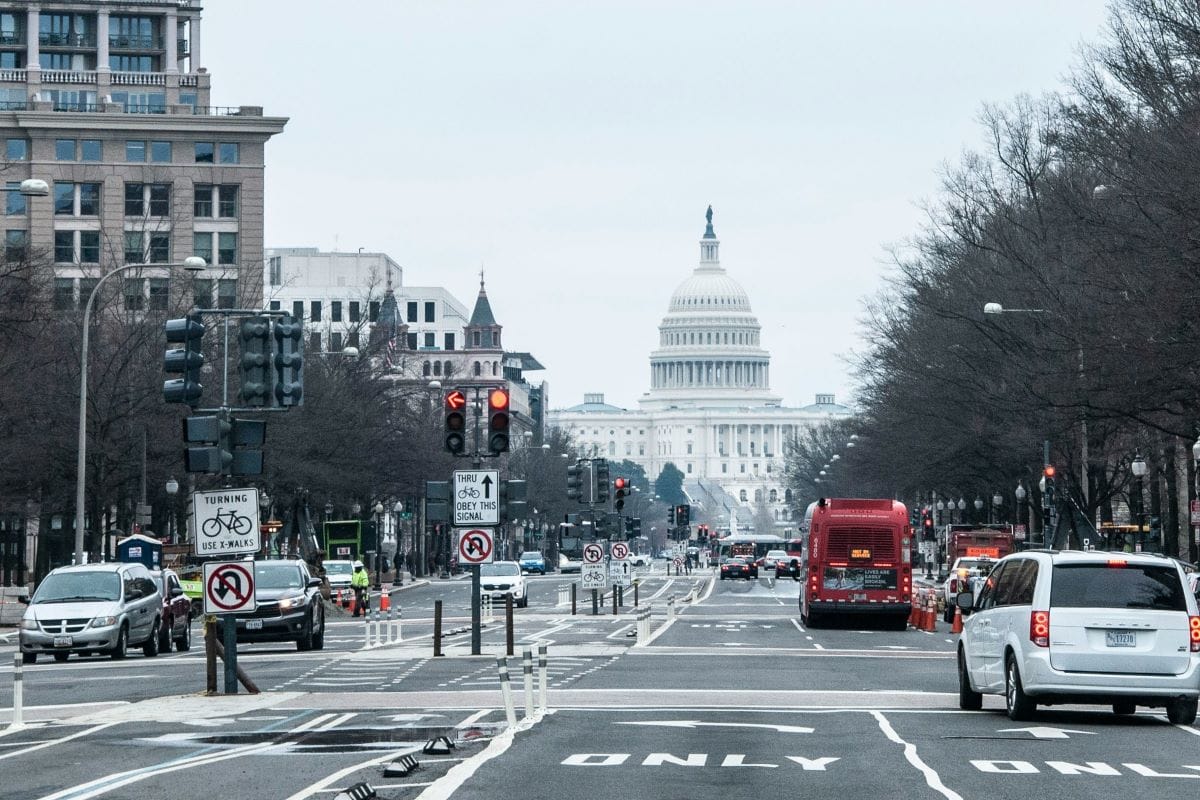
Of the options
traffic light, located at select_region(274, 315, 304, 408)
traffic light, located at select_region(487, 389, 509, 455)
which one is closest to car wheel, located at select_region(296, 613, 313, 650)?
traffic light, located at select_region(487, 389, 509, 455)

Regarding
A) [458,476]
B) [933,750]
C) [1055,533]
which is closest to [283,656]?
[458,476]

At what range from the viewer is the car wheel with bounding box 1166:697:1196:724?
21984 mm

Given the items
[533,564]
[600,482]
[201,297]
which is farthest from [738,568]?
[600,482]

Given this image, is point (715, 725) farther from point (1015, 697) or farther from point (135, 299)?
point (135, 299)

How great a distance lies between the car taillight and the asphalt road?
794mm

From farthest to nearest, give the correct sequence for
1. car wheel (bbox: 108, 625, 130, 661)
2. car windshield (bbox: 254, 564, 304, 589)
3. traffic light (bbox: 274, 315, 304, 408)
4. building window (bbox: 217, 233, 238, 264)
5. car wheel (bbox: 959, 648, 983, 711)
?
1. building window (bbox: 217, 233, 238, 264)
2. car windshield (bbox: 254, 564, 304, 589)
3. car wheel (bbox: 108, 625, 130, 661)
4. traffic light (bbox: 274, 315, 304, 408)
5. car wheel (bbox: 959, 648, 983, 711)

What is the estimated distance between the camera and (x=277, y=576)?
4038cm

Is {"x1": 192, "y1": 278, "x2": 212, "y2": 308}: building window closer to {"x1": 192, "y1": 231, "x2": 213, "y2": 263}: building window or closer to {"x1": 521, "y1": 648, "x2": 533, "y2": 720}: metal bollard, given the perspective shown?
{"x1": 192, "y1": 231, "x2": 213, "y2": 263}: building window

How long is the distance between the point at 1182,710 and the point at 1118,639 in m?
1.10

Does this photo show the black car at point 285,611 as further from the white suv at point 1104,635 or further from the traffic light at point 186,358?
the white suv at point 1104,635

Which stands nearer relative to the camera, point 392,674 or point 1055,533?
point 392,674

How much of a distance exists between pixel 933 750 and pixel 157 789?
6.47 metres

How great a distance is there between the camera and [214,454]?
2545 centimetres

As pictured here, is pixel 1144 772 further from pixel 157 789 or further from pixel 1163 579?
pixel 157 789
